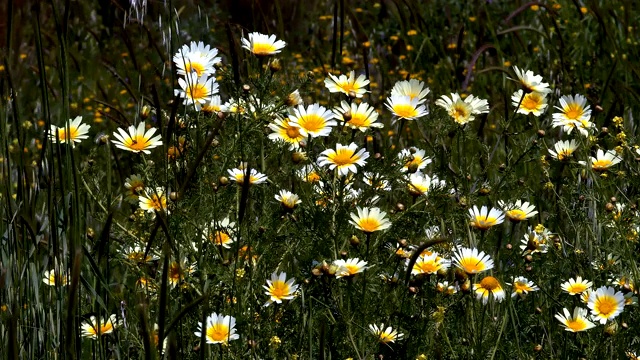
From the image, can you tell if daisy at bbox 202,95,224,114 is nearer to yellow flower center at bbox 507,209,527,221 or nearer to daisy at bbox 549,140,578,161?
yellow flower center at bbox 507,209,527,221

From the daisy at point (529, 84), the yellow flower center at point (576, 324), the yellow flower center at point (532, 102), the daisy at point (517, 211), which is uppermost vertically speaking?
the yellow flower center at point (532, 102)

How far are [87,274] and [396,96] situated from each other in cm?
86

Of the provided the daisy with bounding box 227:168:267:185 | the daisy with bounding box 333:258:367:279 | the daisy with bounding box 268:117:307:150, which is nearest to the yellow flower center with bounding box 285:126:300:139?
the daisy with bounding box 268:117:307:150

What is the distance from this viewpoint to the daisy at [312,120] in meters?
2.00

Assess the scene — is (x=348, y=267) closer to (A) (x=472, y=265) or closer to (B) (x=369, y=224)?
(B) (x=369, y=224)

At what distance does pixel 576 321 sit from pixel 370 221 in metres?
0.50

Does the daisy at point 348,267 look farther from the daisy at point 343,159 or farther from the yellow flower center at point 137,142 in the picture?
the yellow flower center at point 137,142

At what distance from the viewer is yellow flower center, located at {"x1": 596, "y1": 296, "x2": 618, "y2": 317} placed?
191cm

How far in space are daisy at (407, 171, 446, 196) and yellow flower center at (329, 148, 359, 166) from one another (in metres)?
0.15

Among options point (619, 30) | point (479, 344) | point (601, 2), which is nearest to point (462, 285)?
point (479, 344)

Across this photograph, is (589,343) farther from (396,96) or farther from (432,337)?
(396,96)

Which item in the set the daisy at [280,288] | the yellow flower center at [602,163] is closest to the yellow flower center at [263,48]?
the daisy at [280,288]

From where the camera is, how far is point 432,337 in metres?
1.90

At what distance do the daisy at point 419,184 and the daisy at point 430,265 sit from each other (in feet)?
0.46
